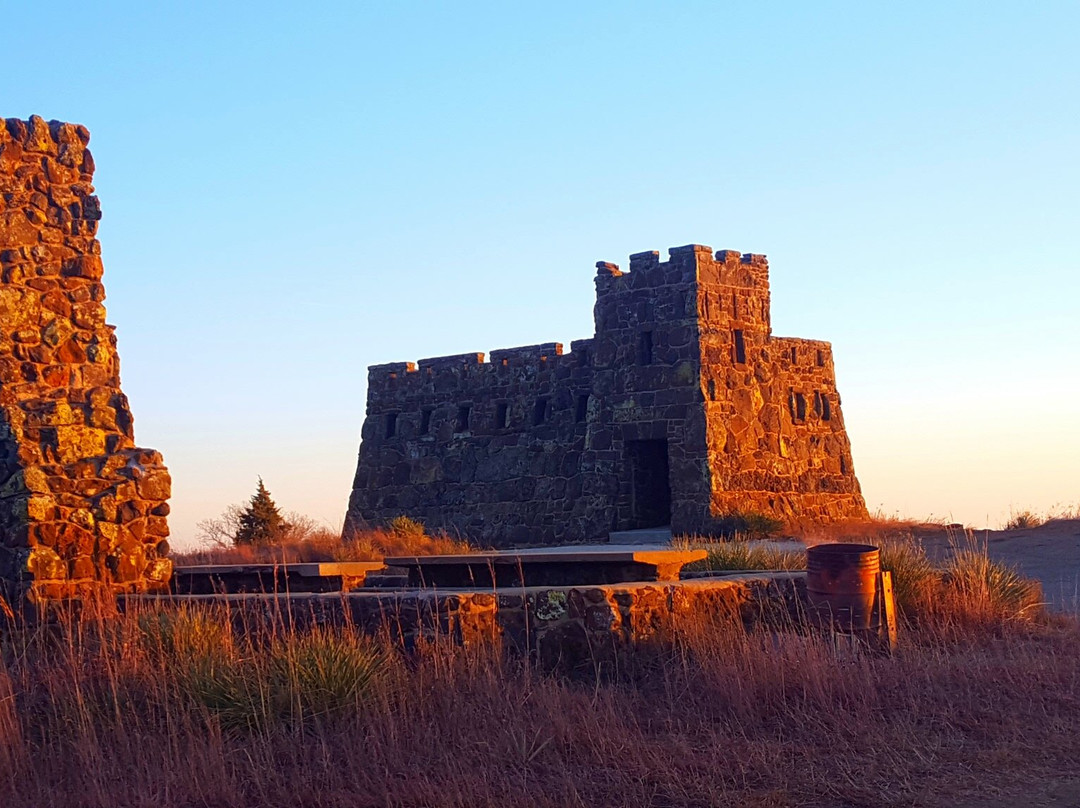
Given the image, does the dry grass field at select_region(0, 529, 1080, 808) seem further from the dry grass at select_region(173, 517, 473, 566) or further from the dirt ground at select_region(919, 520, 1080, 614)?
the dry grass at select_region(173, 517, 473, 566)

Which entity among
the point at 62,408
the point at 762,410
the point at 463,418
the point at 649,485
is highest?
the point at 463,418

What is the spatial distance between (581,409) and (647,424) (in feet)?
7.81

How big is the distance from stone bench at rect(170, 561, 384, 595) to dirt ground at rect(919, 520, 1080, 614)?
7.23 meters

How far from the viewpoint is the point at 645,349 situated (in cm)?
2591

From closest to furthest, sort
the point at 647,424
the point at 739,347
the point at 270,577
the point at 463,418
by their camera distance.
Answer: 1. the point at 270,577
2. the point at 647,424
3. the point at 739,347
4. the point at 463,418

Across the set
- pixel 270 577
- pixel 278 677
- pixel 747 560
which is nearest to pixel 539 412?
pixel 747 560

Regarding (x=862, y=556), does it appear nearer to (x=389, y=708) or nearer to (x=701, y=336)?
(x=389, y=708)

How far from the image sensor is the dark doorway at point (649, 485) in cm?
2584

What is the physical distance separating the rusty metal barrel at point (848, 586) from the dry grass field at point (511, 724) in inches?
17.8

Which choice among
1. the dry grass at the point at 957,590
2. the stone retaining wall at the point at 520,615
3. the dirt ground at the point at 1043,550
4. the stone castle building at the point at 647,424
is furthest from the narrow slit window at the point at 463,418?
the stone retaining wall at the point at 520,615

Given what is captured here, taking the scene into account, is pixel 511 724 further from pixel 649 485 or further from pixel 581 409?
pixel 581 409

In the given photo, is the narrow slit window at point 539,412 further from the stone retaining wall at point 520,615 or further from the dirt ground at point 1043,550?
the stone retaining wall at point 520,615

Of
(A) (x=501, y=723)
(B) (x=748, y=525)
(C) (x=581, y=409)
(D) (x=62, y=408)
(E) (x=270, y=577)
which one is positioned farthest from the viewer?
(C) (x=581, y=409)

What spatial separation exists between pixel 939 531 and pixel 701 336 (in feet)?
20.7
